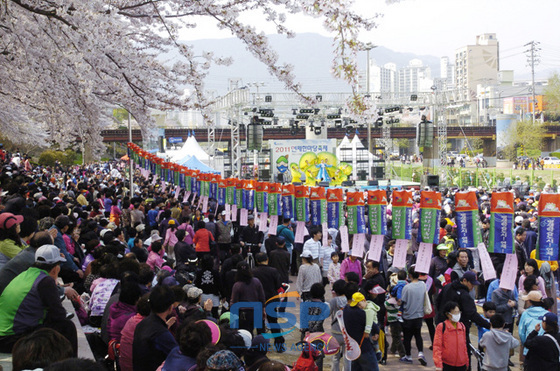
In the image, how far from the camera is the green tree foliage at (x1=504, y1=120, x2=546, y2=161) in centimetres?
5609

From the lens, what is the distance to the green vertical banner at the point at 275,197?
11.8 metres

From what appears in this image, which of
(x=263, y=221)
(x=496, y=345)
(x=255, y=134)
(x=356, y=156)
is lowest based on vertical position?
(x=496, y=345)

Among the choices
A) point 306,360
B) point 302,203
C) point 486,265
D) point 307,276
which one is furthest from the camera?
point 302,203

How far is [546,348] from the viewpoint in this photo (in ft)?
18.8

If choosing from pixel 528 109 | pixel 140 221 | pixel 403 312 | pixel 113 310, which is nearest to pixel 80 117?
pixel 140 221

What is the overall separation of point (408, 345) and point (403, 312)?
1.64ft

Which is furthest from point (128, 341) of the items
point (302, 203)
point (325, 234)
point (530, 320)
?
point (302, 203)

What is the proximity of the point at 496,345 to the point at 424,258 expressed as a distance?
1590mm

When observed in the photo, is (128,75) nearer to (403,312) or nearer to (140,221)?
(403,312)

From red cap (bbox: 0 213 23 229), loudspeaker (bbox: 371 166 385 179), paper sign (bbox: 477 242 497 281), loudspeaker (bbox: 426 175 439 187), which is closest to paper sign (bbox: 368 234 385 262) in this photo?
paper sign (bbox: 477 242 497 281)

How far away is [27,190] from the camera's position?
45.5 ft

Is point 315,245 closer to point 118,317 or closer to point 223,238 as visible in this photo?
point 223,238

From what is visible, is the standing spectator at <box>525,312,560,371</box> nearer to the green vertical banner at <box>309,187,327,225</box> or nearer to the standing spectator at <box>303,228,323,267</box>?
the standing spectator at <box>303,228,323,267</box>

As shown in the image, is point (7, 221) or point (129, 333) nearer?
point (129, 333)
